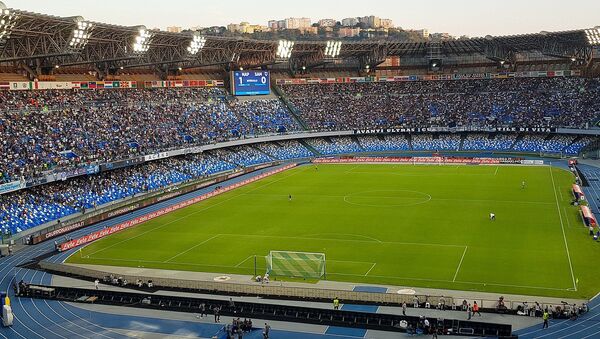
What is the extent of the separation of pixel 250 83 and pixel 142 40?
3391 cm

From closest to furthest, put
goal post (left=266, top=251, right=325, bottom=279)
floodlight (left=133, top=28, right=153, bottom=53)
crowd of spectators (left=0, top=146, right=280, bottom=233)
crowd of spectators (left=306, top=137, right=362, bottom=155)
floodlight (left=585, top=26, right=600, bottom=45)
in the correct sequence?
1. goal post (left=266, top=251, right=325, bottom=279)
2. crowd of spectators (left=0, top=146, right=280, bottom=233)
3. floodlight (left=133, top=28, right=153, bottom=53)
4. floodlight (left=585, top=26, right=600, bottom=45)
5. crowd of spectators (left=306, top=137, right=362, bottom=155)

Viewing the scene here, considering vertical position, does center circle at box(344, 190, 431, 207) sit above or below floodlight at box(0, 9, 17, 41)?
below

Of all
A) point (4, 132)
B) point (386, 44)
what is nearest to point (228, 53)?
point (386, 44)

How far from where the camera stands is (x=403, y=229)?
4816 centimetres

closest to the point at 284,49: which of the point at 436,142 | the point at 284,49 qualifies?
the point at 284,49

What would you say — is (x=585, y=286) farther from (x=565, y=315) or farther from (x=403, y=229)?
(x=403, y=229)

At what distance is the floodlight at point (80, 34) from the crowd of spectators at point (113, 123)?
408 inches

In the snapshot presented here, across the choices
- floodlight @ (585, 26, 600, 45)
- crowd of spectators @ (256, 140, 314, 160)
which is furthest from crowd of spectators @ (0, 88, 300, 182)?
floodlight @ (585, 26, 600, 45)

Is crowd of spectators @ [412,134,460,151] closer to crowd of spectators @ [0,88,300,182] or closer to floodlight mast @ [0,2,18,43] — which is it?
crowd of spectators @ [0,88,300,182]

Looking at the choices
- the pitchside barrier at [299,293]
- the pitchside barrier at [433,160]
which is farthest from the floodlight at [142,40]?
the pitchside barrier at [299,293]

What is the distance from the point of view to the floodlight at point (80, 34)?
2359 inches

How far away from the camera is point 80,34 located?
6128 centimetres

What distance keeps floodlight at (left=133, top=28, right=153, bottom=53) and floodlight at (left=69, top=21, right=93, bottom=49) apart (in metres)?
7.45

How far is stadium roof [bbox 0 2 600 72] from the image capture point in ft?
199
